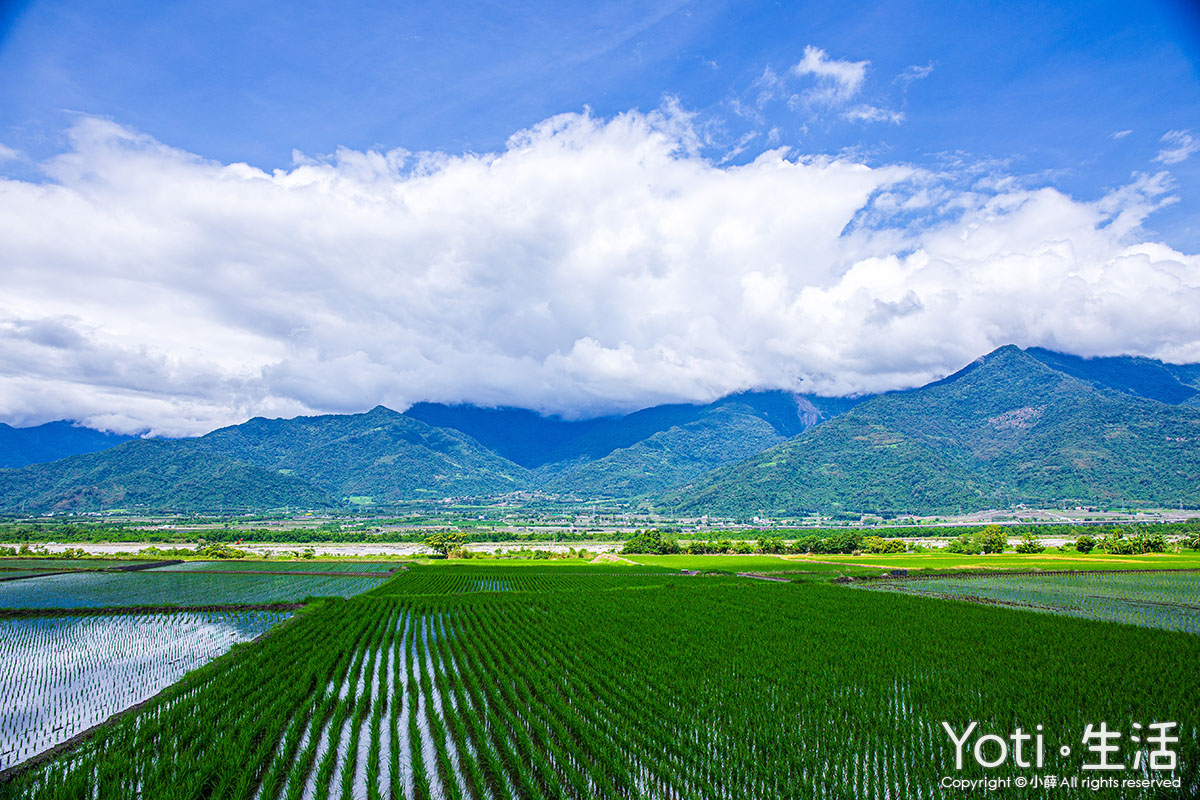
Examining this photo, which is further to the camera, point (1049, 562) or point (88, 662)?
point (1049, 562)

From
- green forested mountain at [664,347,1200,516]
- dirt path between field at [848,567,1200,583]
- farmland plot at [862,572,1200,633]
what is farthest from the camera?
green forested mountain at [664,347,1200,516]

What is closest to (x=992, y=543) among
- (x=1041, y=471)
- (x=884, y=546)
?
(x=884, y=546)

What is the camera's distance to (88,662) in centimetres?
2122

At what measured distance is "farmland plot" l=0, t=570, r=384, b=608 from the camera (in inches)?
1412

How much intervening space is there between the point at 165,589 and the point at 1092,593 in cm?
6177

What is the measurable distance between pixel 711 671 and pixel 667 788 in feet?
26.1

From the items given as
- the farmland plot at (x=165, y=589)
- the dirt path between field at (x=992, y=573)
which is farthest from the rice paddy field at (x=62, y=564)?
the dirt path between field at (x=992, y=573)

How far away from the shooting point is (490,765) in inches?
448

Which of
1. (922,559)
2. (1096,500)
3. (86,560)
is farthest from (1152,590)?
(1096,500)

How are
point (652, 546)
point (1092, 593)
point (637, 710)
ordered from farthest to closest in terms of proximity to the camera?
point (652, 546), point (1092, 593), point (637, 710)

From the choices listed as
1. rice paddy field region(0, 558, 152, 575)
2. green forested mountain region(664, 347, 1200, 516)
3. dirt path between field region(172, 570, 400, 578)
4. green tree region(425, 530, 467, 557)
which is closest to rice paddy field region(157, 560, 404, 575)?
dirt path between field region(172, 570, 400, 578)

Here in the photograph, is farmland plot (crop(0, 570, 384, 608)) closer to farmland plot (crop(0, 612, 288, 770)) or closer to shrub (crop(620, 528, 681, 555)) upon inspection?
farmland plot (crop(0, 612, 288, 770))

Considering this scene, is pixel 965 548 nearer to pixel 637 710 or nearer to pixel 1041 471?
pixel 637 710

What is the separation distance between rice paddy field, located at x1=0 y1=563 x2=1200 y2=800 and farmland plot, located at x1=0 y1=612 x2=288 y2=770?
1.55 m
